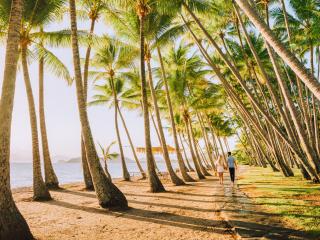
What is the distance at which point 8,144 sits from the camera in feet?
19.3

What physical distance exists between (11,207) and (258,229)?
481cm

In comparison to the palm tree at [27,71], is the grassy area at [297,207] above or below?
below

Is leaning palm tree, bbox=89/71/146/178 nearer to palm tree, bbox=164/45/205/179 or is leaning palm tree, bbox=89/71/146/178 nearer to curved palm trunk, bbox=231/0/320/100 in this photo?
palm tree, bbox=164/45/205/179

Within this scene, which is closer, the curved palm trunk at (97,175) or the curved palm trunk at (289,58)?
the curved palm trunk at (289,58)

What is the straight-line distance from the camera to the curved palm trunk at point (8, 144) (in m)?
5.35

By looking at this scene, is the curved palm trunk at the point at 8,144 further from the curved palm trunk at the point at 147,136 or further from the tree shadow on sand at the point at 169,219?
the curved palm trunk at the point at 147,136

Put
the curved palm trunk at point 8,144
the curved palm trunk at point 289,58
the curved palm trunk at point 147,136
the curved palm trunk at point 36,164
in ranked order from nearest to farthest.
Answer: the curved palm trunk at point 289,58 < the curved palm trunk at point 8,144 < the curved palm trunk at point 36,164 < the curved palm trunk at point 147,136

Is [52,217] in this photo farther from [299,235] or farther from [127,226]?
[299,235]

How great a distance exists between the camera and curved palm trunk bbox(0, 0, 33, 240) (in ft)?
17.5

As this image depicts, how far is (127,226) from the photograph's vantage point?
273 inches

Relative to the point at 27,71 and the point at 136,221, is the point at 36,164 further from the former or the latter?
the point at 136,221

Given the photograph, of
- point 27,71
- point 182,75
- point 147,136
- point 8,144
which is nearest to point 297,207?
point 8,144

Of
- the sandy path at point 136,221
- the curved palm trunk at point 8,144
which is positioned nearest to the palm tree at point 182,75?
the sandy path at point 136,221

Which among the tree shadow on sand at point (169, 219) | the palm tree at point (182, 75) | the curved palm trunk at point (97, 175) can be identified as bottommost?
the tree shadow on sand at point (169, 219)
